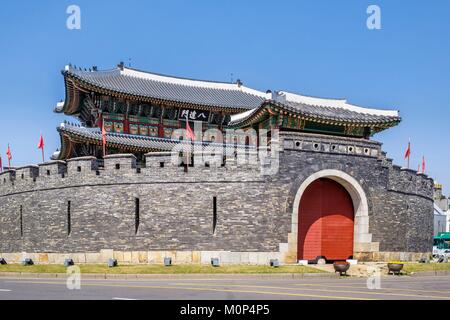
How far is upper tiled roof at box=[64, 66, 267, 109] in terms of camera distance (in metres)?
28.8

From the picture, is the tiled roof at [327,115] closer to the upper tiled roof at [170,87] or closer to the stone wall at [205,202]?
the stone wall at [205,202]

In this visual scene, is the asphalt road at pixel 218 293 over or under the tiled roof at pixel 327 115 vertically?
under

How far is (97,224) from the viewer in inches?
919

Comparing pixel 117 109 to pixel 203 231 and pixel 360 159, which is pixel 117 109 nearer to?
pixel 203 231

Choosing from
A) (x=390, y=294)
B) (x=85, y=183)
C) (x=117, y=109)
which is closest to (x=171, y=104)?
(x=117, y=109)

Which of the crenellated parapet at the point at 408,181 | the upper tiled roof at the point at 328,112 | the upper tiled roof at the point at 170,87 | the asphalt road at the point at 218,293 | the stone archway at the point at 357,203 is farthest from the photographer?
the upper tiled roof at the point at 170,87

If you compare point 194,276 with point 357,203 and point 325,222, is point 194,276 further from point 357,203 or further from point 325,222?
point 357,203

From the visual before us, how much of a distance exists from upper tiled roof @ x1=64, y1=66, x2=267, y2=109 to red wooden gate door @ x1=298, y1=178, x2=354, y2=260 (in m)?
9.82

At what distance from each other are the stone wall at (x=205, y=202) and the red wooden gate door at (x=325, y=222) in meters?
0.94

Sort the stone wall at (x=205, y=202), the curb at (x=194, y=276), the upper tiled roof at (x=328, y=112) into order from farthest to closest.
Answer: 1. the upper tiled roof at (x=328, y=112)
2. the stone wall at (x=205, y=202)
3. the curb at (x=194, y=276)

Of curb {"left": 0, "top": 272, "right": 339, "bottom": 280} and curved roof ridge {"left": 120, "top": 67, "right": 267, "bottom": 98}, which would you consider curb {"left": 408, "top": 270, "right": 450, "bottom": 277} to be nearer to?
curb {"left": 0, "top": 272, "right": 339, "bottom": 280}

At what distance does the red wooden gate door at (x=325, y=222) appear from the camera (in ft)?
76.0

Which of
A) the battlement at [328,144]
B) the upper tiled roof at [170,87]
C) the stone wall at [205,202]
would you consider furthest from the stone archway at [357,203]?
the upper tiled roof at [170,87]
